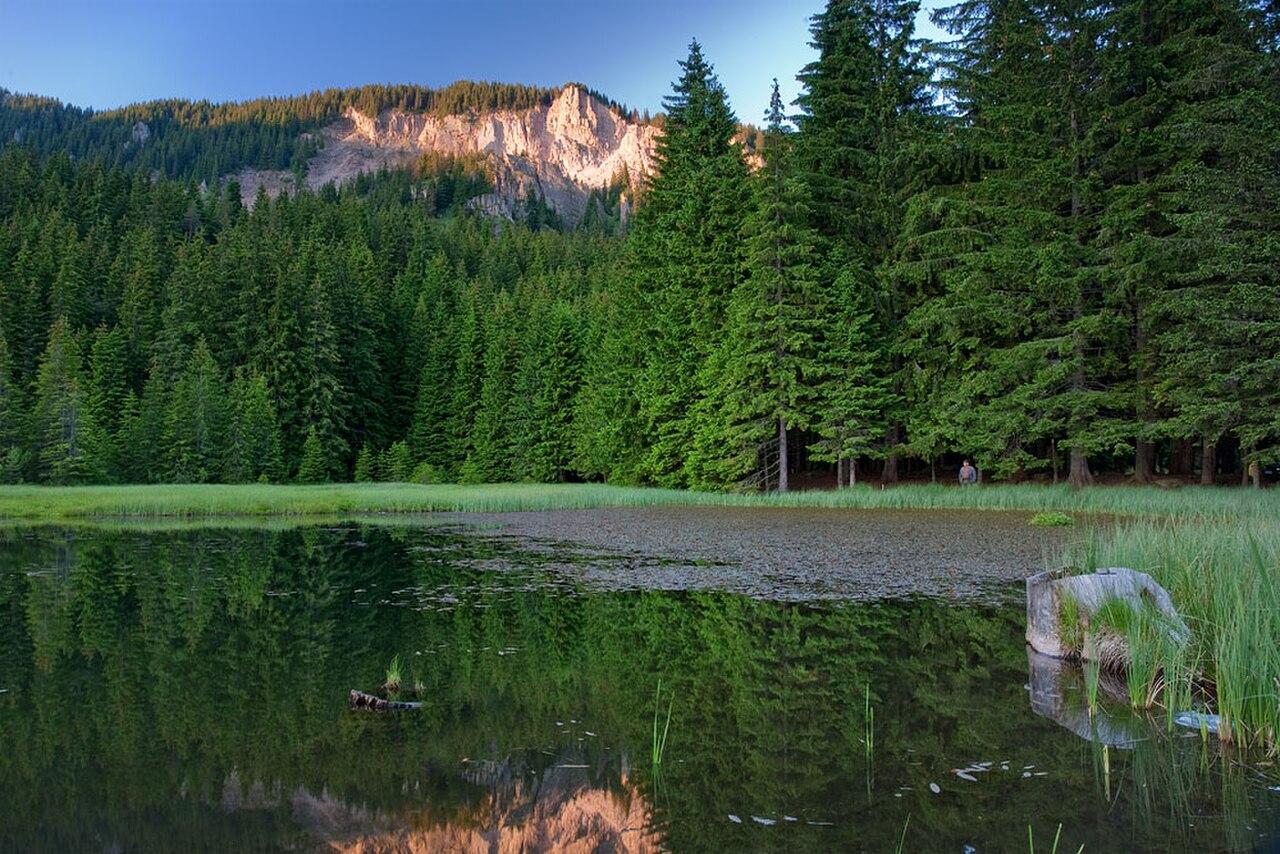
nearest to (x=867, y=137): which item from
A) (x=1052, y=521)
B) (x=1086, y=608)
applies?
(x=1052, y=521)

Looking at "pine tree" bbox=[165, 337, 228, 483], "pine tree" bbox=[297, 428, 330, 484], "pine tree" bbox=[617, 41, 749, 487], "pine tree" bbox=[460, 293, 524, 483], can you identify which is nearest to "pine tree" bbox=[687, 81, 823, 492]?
"pine tree" bbox=[617, 41, 749, 487]

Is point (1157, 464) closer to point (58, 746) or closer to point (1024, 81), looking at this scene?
point (1024, 81)

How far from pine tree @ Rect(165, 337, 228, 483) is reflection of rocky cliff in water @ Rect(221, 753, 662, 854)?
4468 centimetres

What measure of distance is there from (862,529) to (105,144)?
213767mm

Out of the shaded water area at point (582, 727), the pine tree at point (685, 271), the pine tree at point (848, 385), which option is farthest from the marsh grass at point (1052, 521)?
the pine tree at point (685, 271)

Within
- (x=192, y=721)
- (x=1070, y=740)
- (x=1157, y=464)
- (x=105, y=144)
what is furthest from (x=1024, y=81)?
(x=105, y=144)

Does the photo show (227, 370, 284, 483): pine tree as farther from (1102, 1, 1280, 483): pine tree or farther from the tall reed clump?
the tall reed clump

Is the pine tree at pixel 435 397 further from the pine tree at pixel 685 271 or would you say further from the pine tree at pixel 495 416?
the pine tree at pixel 685 271

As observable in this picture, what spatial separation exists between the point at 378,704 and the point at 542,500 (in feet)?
77.3

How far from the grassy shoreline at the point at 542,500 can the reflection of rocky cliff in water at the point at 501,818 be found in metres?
19.3

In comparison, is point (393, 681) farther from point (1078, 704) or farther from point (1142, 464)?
point (1142, 464)

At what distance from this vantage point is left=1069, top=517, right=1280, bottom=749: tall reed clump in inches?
195

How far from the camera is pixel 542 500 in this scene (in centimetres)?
2939

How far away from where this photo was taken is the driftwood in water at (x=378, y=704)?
588cm
